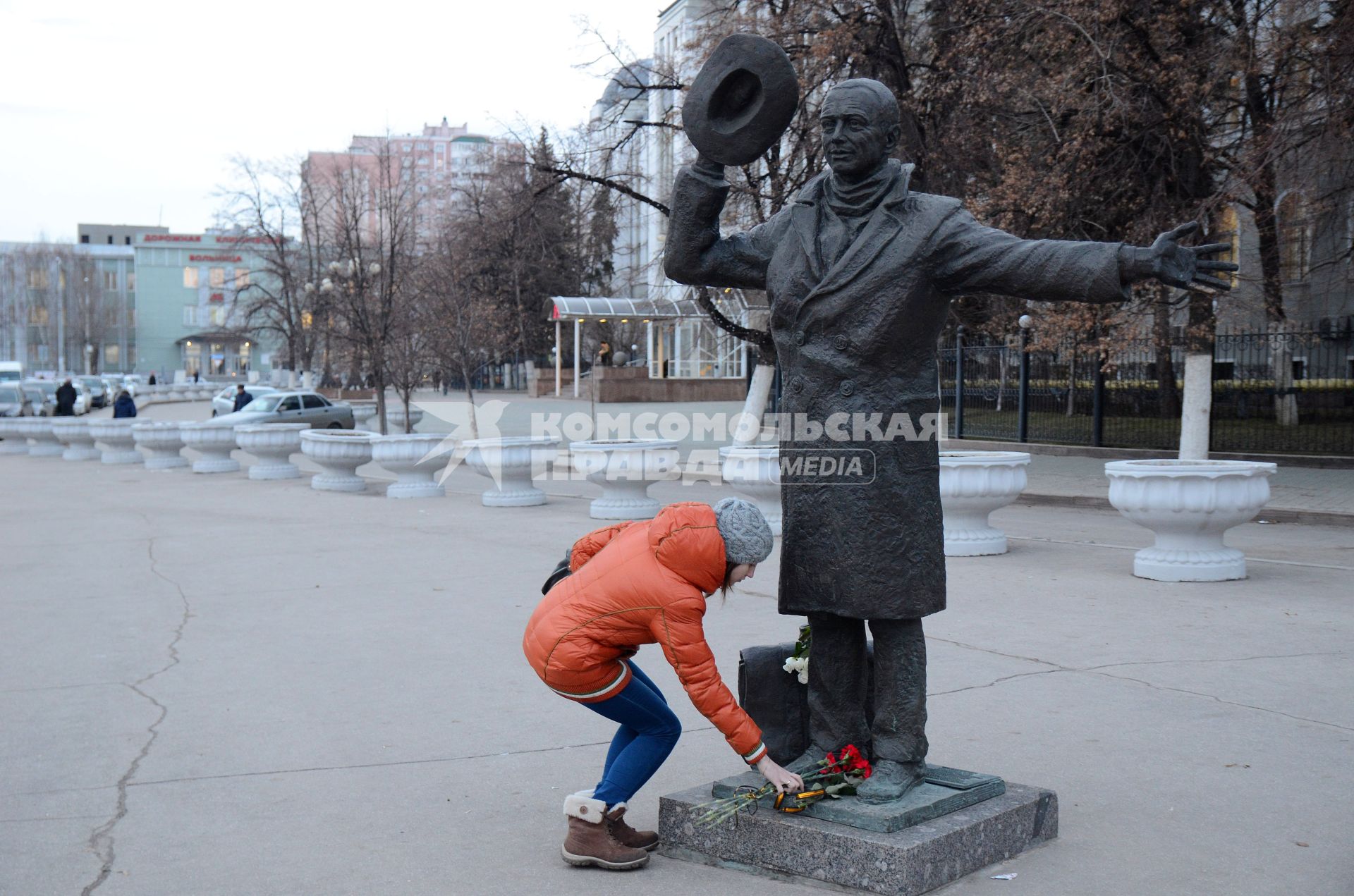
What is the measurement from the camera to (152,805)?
482 centimetres

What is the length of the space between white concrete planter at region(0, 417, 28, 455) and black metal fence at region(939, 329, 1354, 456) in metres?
21.1

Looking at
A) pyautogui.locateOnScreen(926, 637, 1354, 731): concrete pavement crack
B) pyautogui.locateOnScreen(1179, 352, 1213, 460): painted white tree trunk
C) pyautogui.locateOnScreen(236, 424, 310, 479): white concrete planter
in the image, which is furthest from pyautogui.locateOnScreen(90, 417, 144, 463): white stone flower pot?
pyautogui.locateOnScreen(926, 637, 1354, 731): concrete pavement crack

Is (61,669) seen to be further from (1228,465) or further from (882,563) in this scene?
(1228,465)

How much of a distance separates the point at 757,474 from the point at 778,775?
8.38m

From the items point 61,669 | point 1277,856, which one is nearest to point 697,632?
point 1277,856

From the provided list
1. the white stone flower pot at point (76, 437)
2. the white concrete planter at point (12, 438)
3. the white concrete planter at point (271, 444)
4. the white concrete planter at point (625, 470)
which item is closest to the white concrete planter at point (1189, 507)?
the white concrete planter at point (625, 470)

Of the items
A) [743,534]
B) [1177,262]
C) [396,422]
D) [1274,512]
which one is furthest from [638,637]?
[396,422]

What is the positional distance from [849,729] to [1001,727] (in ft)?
5.55

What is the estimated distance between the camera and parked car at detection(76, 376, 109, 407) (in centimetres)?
5531

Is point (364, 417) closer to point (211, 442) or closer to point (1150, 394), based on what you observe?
point (211, 442)

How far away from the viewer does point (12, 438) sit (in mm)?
32844

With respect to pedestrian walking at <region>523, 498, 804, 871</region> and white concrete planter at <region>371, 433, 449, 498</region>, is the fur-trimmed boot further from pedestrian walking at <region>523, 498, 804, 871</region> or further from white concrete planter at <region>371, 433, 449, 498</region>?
white concrete planter at <region>371, 433, 449, 498</region>

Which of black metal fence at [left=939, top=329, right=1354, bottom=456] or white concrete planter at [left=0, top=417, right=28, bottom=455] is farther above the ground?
black metal fence at [left=939, top=329, right=1354, bottom=456]

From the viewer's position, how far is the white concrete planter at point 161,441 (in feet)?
75.2
